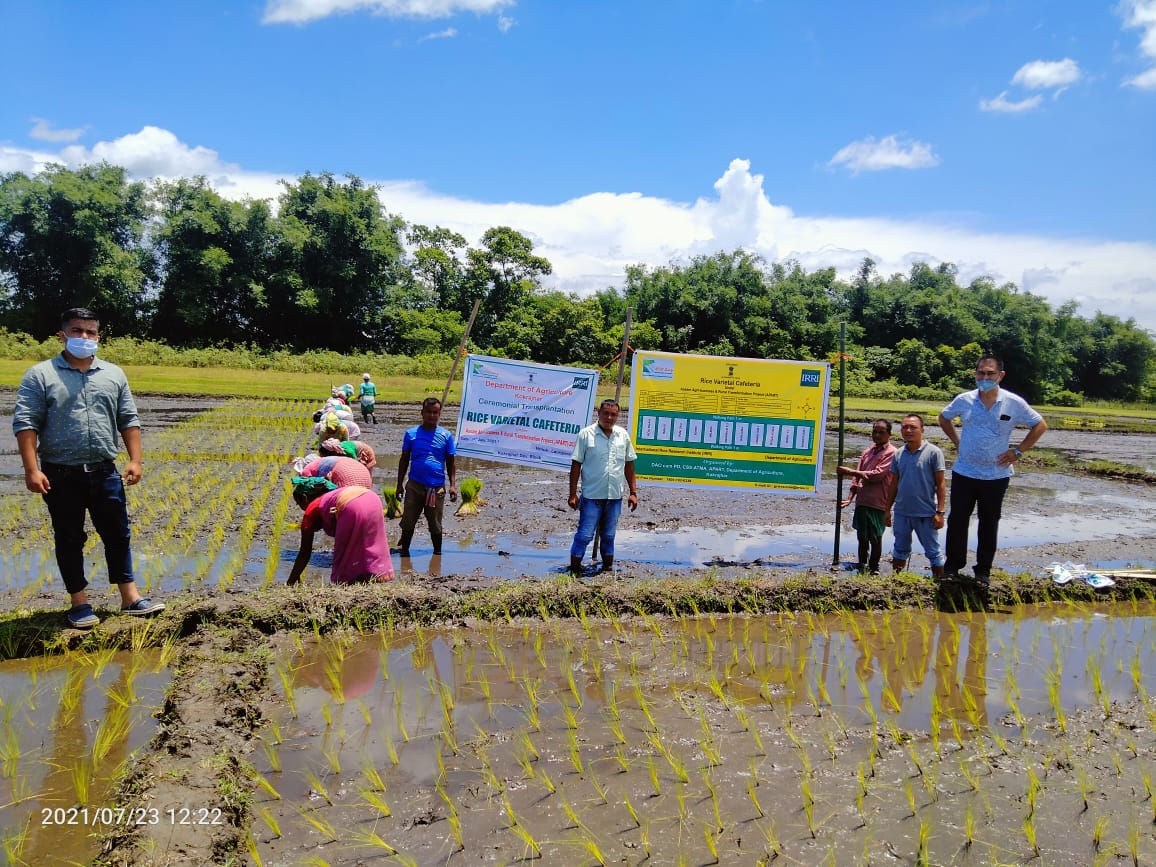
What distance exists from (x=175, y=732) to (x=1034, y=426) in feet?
19.6

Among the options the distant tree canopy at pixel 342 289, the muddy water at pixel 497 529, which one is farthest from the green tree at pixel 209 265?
the muddy water at pixel 497 529

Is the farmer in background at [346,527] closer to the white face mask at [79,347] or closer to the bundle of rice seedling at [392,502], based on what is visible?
the white face mask at [79,347]

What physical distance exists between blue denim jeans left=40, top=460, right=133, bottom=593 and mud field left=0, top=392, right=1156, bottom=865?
424 mm

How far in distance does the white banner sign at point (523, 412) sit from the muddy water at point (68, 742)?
364cm

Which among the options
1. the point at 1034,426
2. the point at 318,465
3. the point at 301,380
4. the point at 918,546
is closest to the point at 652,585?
the point at 318,465

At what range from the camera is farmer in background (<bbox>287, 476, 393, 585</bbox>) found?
213 inches

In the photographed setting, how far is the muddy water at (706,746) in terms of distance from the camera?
3105 millimetres

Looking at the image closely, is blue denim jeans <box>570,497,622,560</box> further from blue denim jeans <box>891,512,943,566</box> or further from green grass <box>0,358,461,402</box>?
green grass <box>0,358,461,402</box>

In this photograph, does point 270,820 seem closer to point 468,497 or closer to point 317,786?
point 317,786

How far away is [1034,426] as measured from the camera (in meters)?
5.95

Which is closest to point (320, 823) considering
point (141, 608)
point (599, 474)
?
point (141, 608)

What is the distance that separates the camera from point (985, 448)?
20.0 feet

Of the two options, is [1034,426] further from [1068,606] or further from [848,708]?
[848,708]

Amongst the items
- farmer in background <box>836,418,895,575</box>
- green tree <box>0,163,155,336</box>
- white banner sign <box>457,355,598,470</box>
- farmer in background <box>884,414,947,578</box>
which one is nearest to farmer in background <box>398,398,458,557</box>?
white banner sign <box>457,355,598,470</box>
